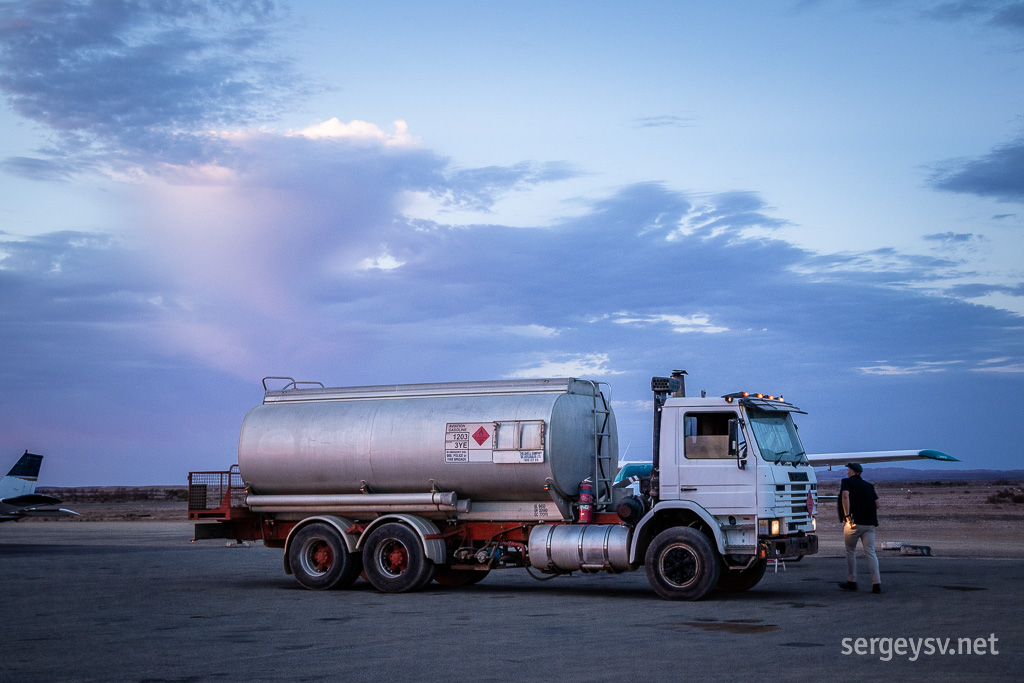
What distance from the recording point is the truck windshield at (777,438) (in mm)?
16672

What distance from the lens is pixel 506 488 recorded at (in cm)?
1845

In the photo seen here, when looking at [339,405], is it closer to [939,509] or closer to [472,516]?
[472,516]

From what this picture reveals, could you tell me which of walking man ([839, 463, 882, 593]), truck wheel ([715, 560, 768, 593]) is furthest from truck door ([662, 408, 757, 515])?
walking man ([839, 463, 882, 593])

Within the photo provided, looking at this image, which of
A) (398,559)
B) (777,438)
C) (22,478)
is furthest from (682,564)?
(22,478)

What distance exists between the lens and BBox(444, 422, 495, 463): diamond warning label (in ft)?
60.3

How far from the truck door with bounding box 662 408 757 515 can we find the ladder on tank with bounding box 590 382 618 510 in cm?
193

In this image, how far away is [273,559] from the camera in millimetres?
29344

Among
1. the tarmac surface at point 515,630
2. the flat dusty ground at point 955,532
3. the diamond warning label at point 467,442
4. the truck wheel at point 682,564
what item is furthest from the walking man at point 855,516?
the flat dusty ground at point 955,532

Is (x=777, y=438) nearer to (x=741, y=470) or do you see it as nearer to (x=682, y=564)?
(x=741, y=470)

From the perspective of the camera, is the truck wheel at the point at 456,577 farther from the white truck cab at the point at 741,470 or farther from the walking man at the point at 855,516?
the walking man at the point at 855,516

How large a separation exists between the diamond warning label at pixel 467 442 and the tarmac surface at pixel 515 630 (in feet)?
8.13

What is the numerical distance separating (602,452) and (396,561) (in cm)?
433

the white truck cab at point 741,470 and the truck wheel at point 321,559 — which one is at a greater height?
the white truck cab at point 741,470

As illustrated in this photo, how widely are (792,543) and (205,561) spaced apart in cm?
1765
